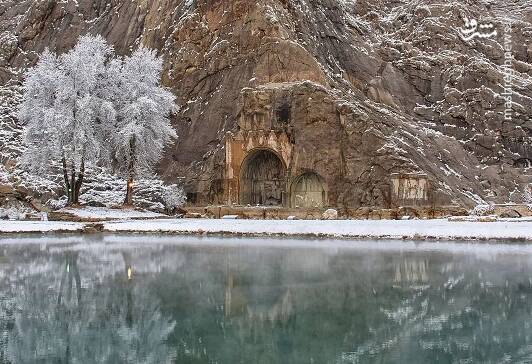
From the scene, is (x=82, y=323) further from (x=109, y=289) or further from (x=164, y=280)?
(x=164, y=280)

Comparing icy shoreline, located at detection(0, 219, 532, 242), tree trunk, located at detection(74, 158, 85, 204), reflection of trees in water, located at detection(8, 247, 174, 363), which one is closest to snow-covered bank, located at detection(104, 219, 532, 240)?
icy shoreline, located at detection(0, 219, 532, 242)

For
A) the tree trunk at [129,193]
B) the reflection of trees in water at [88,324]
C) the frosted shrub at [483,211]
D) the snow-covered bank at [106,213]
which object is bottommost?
the reflection of trees in water at [88,324]

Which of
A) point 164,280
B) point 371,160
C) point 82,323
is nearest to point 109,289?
point 164,280

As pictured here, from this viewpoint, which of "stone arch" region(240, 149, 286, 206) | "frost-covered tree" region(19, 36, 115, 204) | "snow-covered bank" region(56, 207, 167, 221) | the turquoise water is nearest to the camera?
the turquoise water

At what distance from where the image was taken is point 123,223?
39656 mm

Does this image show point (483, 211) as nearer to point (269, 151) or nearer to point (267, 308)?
point (269, 151)

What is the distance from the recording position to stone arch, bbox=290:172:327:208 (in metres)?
50.2

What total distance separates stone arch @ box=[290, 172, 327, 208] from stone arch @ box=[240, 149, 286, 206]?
6.12ft

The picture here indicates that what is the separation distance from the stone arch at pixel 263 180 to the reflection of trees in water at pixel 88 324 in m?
→ 35.8

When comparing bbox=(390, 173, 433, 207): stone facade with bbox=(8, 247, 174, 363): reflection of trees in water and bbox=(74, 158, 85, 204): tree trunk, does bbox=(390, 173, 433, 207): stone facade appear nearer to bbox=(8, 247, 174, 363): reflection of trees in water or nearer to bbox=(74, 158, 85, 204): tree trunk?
bbox=(74, 158, 85, 204): tree trunk

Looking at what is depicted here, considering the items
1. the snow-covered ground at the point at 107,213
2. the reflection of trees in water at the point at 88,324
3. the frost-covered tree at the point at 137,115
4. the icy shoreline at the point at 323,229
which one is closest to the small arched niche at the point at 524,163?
the icy shoreline at the point at 323,229

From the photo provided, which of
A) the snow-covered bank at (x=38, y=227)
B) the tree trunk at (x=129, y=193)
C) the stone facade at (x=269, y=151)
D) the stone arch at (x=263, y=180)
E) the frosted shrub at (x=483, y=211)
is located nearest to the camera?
the snow-covered bank at (x=38, y=227)

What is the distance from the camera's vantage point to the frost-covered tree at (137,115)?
157ft

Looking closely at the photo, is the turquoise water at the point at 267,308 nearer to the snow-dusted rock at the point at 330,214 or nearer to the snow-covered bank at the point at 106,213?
the snow-dusted rock at the point at 330,214
